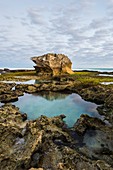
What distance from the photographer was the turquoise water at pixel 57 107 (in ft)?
103

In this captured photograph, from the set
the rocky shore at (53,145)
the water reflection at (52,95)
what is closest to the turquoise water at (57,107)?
the water reflection at (52,95)

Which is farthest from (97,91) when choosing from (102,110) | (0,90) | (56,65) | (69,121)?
(56,65)

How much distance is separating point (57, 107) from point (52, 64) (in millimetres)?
57930

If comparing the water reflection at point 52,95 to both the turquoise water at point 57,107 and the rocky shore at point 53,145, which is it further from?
the rocky shore at point 53,145

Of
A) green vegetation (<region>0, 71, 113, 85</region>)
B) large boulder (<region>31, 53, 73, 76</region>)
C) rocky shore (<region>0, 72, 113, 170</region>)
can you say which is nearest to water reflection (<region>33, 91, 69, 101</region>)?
green vegetation (<region>0, 71, 113, 85</region>)

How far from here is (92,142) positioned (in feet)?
68.1

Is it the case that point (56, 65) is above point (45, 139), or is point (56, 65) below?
above

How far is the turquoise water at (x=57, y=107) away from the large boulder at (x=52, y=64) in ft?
156

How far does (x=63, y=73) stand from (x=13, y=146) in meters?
81.1

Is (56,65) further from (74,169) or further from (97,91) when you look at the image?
(74,169)

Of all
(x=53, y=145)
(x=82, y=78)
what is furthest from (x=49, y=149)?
(x=82, y=78)

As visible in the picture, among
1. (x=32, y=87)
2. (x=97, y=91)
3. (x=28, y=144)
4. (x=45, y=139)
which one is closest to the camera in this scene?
(x=28, y=144)

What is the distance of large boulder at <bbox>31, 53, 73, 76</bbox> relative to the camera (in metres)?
94.0

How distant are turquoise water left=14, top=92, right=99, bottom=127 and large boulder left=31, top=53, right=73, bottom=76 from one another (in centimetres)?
4748
